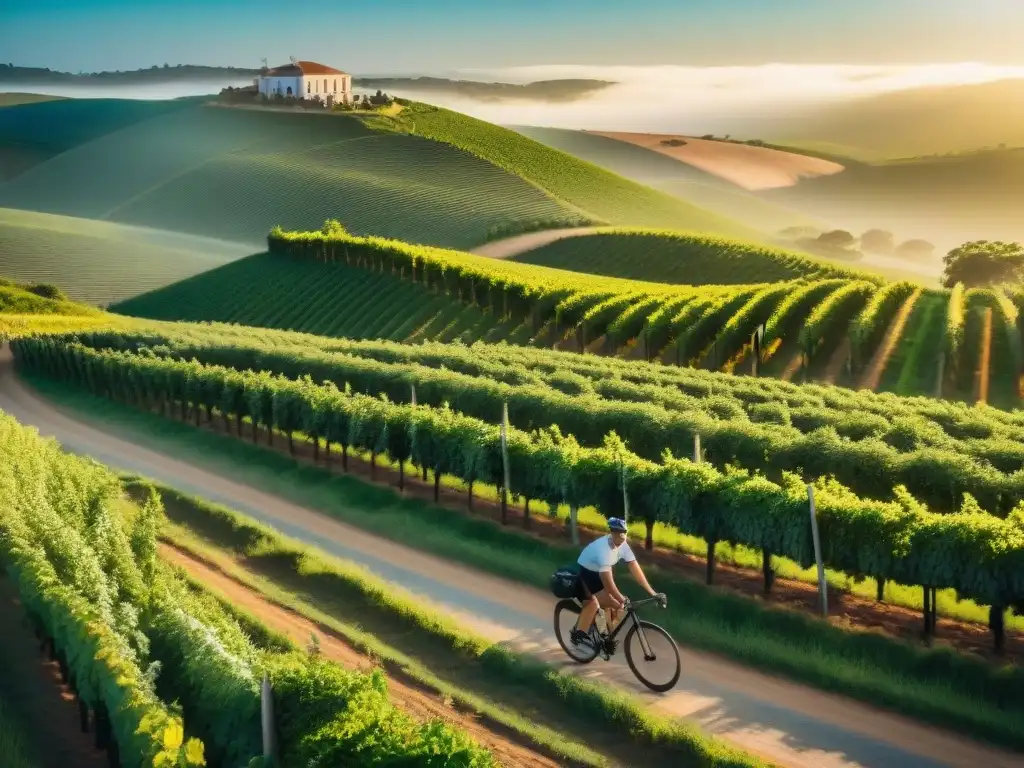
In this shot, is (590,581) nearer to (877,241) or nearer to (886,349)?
(886,349)

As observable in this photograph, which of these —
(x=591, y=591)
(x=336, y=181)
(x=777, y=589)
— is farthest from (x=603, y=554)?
(x=336, y=181)

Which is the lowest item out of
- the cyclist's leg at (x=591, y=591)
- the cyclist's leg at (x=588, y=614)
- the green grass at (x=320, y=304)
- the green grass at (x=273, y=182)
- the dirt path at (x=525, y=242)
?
the green grass at (x=320, y=304)

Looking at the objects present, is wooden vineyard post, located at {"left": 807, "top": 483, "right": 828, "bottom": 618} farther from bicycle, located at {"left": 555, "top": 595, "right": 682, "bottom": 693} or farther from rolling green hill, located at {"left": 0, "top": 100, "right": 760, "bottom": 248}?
rolling green hill, located at {"left": 0, "top": 100, "right": 760, "bottom": 248}

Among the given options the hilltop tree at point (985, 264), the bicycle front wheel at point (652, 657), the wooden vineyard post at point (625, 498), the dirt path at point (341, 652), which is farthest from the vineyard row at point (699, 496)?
the hilltop tree at point (985, 264)

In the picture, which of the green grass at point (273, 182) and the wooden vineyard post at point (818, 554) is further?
the green grass at point (273, 182)

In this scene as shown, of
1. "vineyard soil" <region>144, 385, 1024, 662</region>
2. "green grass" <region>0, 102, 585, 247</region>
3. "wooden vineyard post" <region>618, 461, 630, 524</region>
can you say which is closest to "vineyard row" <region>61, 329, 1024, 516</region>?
"vineyard soil" <region>144, 385, 1024, 662</region>

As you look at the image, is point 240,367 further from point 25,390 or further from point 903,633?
point 903,633

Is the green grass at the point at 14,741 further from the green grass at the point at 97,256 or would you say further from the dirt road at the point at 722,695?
the green grass at the point at 97,256
